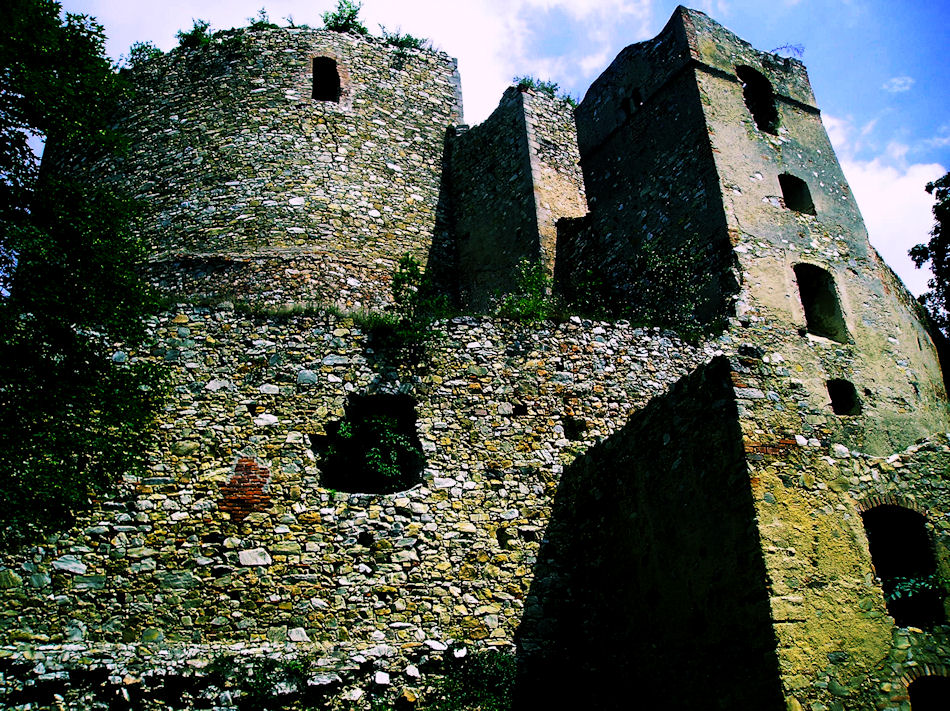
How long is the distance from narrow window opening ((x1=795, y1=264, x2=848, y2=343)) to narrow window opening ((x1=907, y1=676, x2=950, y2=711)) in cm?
703

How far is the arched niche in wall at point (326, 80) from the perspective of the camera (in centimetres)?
1443

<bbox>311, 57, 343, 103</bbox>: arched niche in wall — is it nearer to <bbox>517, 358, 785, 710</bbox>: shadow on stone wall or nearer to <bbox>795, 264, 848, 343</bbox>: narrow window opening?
<bbox>795, 264, 848, 343</bbox>: narrow window opening

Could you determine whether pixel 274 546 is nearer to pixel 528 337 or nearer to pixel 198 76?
pixel 528 337

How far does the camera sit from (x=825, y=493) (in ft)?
19.2

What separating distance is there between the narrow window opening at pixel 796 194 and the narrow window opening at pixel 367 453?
8.90 m

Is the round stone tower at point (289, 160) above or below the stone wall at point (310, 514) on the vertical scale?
above

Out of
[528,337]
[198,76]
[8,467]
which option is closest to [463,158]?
[198,76]

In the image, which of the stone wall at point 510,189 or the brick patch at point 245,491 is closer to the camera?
the brick patch at point 245,491

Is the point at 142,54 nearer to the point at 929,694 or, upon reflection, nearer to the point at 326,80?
the point at 326,80

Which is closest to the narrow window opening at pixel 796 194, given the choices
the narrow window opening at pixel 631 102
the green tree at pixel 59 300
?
the narrow window opening at pixel 631 102

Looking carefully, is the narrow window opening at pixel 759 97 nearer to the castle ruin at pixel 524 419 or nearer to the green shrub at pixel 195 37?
the castle ruin at pixel 524 419

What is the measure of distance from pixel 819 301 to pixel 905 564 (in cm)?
678

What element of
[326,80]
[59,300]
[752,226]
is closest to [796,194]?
[752,226]

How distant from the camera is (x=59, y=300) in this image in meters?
6.91
